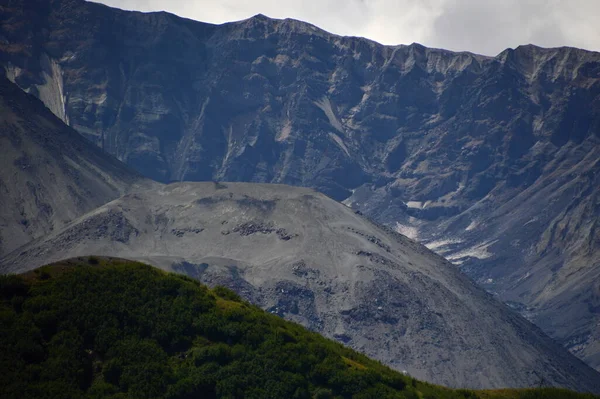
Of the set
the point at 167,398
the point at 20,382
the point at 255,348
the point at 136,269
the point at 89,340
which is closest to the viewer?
the point at 20,382

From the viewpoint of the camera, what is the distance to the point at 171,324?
100188 millimetres

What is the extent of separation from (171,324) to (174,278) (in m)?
10.6

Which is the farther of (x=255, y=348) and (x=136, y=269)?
(x=136, y=269)

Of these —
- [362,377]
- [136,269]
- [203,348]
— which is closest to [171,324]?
[203,348]

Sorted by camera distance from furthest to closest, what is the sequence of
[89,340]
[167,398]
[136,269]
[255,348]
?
[136,269] → [255,348] → [89,340] → [167,398]

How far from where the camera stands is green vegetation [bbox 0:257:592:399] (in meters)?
88.4

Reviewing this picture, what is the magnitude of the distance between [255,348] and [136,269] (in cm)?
1725

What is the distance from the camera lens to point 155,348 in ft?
314

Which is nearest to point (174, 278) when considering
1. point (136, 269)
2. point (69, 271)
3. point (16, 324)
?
point (136, 269)

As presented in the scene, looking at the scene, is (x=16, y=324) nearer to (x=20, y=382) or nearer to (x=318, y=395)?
(x=20, y=382)

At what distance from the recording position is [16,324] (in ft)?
298

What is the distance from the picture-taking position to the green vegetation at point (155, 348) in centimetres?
8838

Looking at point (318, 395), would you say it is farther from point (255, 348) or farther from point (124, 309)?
point (124, 309)

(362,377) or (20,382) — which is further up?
(362,377)
